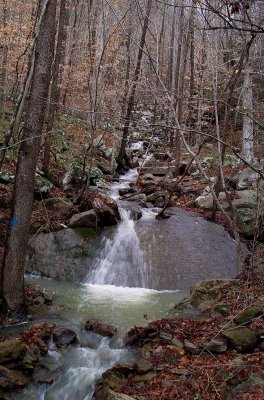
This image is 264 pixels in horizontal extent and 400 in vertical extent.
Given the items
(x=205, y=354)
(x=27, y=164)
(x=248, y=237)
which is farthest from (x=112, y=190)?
(x=205, y=354)

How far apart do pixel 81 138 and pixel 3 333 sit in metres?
11.4

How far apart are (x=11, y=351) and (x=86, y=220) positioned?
545cm

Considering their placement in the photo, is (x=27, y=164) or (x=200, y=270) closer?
(x=27, y=164)

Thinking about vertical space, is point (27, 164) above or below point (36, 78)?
below

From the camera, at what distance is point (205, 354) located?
187 inches

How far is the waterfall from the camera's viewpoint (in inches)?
348

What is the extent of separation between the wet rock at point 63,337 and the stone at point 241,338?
2.20 m

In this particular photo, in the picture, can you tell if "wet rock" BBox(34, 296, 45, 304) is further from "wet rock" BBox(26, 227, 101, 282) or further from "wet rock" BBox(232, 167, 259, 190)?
"wet rock" BBox(232, 167, 259, 190)

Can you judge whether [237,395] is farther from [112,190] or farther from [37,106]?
[112,190]

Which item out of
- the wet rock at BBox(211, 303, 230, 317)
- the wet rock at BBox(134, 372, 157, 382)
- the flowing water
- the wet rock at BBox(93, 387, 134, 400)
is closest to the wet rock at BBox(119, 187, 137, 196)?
the flowing water

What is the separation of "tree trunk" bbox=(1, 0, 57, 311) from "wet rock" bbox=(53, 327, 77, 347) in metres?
0.89

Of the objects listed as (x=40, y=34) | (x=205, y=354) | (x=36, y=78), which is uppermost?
(x=40, y=34)

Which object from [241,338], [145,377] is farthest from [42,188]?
[241,338]

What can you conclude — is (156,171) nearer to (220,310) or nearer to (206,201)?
(206,201)
